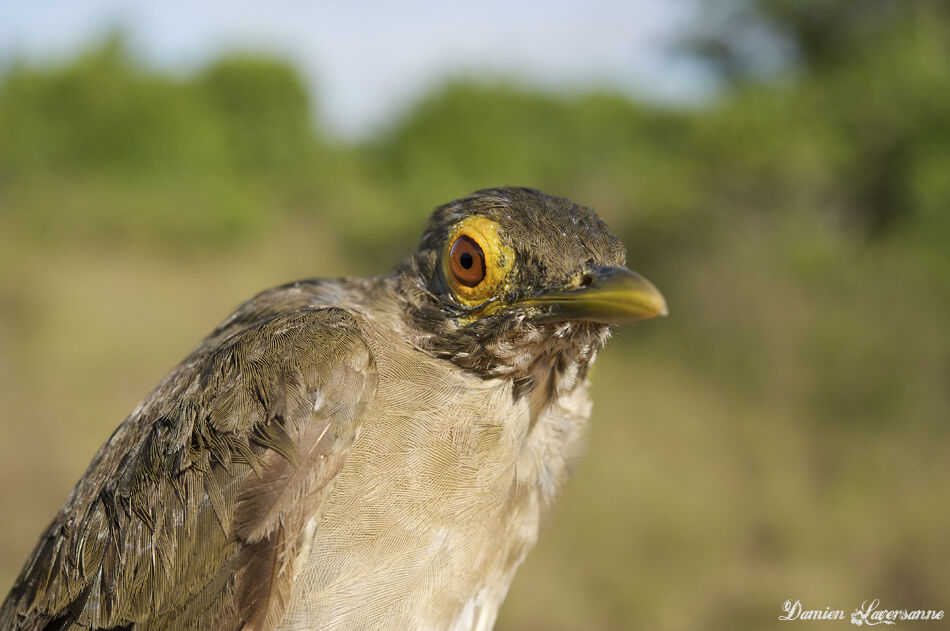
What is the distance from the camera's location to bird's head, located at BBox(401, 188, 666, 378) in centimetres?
192

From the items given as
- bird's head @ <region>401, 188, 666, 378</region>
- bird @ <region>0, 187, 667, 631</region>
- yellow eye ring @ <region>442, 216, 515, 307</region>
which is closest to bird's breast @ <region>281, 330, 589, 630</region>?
bird @ <region>0, 187, 667, 631</region>

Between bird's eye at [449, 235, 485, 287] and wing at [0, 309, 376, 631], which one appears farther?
bird's eye at [449, 235, 485, 287]

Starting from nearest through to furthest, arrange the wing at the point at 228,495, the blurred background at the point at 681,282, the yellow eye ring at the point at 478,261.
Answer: the wing at the point at 228,495 < the yellow eye ring at the point at 478,261 < the blurred background at the point at 681,282

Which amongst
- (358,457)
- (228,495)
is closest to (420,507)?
(358,457)

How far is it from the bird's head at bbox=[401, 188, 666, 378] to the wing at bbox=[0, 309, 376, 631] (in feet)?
1.03

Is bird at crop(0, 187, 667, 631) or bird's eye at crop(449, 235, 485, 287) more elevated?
bird's eye at crop(449, 235, 485, 287)

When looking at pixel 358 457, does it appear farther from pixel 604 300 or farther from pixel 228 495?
pixel 604 300

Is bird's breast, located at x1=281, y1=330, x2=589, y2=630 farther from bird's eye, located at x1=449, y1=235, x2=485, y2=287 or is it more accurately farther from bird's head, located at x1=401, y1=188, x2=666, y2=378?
bird's eye, located at x1=449, y1=235, x2=485, y2=287

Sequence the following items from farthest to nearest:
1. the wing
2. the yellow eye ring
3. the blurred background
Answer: the blurred background
the yellow eye ring
the wing

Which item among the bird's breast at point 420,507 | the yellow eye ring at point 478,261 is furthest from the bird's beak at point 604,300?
the bird's breast at point 420,507

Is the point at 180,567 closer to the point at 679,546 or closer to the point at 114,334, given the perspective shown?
the point at 679,546

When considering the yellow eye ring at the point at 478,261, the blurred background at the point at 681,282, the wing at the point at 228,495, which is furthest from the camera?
the blurred background at the point at 681,282

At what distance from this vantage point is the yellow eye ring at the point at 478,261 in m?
2.01

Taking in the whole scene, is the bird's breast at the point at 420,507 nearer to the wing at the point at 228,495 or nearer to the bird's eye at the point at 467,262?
the wing at the point at 228,495
